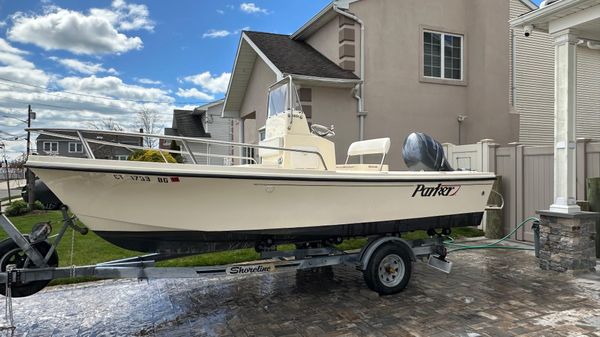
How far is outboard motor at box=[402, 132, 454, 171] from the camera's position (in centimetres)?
551

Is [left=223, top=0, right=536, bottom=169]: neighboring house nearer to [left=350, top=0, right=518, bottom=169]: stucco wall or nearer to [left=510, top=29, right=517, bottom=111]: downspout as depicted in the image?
[left=350, top=0, right=518, bottom=169]: stucco wall

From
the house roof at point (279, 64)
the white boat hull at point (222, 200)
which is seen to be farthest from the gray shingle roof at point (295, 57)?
the white boat hull at point (222, 200)

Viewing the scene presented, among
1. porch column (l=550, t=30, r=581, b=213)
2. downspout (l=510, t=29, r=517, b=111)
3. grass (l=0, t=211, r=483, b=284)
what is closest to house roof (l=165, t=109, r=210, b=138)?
grass (l=0, t=211, r=483, b=284)

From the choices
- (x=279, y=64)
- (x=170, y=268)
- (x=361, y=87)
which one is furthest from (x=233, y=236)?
(x=361, y=87)

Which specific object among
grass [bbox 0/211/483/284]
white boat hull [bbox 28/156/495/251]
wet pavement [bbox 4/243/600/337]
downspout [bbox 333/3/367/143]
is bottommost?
wet pavement [bbox 4/243/600/337]

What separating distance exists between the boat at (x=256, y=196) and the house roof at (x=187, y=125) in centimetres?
2073

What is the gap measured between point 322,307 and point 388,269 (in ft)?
3.22

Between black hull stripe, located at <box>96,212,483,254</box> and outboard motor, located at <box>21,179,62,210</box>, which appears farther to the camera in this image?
black hull stripe, located at <box>96,212,483,254</box>

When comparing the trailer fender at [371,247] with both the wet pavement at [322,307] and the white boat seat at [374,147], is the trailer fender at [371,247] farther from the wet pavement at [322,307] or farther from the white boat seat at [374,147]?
the white boat seat at [374,147]

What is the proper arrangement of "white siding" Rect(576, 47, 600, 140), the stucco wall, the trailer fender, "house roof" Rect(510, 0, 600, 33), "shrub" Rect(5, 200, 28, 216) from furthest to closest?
"white siding" Rect(576, 47, 600, 140) → "shrub" Rect(5, 200, 28, 216) → the stucco wall → "house roof" Rect(510, 0, 600, 33) → the trailer fender

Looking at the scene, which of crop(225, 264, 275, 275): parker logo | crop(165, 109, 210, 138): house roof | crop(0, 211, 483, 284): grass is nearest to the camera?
crop(225, 264, 275, 275): parker logo

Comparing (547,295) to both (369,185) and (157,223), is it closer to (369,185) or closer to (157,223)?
(369,185)

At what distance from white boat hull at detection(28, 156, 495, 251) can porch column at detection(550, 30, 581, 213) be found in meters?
2.27

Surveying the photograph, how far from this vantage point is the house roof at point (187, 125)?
25.3m
